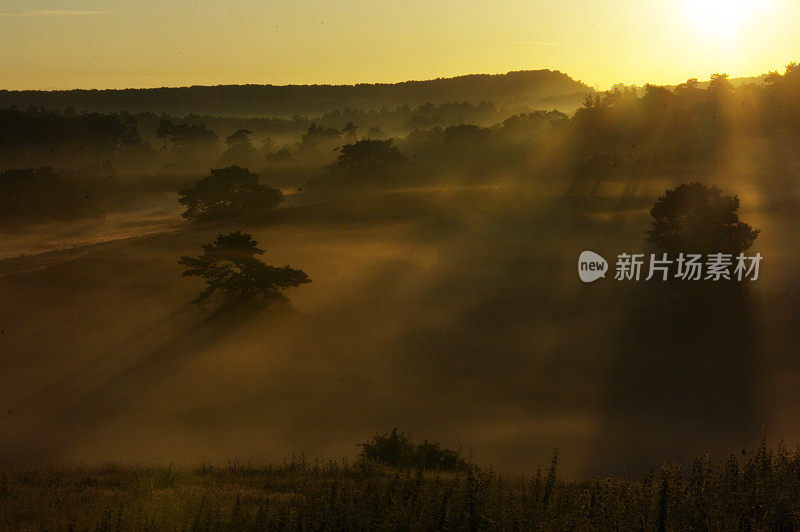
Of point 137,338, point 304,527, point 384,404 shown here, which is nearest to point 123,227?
point 137,338

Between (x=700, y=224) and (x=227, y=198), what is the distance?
35670 millimetres

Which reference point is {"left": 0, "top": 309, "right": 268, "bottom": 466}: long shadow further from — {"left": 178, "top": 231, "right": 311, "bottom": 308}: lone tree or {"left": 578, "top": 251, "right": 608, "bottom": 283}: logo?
{"left": 578, "top": 251, "right": 608, "bottom": 283}: logo

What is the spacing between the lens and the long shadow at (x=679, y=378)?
1998 cm

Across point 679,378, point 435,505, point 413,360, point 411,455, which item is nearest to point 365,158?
point 413,360

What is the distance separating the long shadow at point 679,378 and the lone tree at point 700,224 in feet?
8.83

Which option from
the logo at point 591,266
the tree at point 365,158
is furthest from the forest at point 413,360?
the tree at point 365,158

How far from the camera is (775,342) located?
92.5 feet

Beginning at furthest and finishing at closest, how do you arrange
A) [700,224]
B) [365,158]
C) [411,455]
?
[365,158] < [700,224] < [411,455]

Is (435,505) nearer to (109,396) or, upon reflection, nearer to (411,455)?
(411,455)

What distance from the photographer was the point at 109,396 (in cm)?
2317

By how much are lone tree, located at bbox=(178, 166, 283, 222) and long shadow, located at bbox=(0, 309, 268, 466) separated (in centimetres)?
2929

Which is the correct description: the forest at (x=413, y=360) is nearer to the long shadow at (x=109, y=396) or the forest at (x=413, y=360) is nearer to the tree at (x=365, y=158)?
the long shadow at (x=109, y=396)

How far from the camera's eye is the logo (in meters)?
37.1
